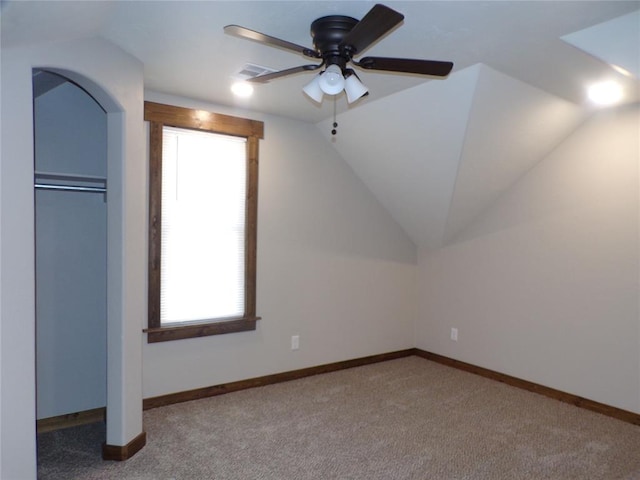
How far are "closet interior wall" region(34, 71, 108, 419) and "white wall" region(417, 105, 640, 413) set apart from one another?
3.34 m

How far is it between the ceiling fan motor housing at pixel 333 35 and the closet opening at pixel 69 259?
70.2 inches

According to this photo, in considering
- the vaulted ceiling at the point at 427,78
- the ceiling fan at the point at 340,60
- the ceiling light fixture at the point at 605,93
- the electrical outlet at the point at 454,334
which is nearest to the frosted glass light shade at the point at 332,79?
the ceiling fan at the point at 340,60

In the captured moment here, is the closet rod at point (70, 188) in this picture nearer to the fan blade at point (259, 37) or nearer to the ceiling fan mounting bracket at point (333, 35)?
the fan blade at point (259, 37)

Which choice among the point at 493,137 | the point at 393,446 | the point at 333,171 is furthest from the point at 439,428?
the point at 333,171

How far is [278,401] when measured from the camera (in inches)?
144

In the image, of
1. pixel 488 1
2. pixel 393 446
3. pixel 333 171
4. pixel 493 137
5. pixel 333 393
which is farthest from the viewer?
pixel 333 171

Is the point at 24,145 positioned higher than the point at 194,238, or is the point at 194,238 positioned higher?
the point at 24,145

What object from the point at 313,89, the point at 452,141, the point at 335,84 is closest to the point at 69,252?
the point at 313,89

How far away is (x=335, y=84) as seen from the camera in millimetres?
2115

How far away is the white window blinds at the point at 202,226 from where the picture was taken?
3.54m

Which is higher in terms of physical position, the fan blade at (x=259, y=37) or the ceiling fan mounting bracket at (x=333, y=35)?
the ceiling fan mounting bracket at (x=333, y=35)

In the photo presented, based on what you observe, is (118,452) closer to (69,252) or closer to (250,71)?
(69,252)

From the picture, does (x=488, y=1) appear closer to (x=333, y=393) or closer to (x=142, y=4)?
(x=142, y=4)

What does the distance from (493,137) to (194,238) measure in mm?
2458
